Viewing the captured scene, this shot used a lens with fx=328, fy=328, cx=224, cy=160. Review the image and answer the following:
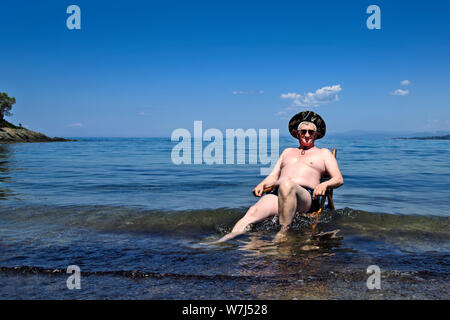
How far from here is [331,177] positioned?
5613 millimetres

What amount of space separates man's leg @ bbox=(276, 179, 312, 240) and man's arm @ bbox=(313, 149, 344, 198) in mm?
234

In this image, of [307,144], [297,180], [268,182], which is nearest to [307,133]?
[307,144]

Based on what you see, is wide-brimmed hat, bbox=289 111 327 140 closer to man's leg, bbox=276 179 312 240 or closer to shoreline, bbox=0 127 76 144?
man's leg, bbox=276 179 312 240

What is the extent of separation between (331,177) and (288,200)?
1019mm

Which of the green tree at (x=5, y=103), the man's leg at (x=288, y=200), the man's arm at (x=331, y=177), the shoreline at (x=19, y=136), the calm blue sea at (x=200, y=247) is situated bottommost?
the calm blue sea at (x=200, y=247)

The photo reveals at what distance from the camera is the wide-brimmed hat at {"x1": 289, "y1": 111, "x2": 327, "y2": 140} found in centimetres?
604

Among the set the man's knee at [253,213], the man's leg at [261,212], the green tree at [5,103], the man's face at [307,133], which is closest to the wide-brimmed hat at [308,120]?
the man's face at [307,133]

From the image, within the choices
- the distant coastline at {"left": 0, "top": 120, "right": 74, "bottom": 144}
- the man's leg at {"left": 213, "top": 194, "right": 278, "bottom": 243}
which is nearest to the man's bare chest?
the man's leg at {"left": 213, "top": 194, "right": 278, "bottom": 243}

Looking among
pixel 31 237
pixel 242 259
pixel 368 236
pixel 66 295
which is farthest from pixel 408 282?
pixel 31 237

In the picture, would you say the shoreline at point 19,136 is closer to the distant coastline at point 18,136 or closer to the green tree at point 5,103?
the distant coastline at point 18,136

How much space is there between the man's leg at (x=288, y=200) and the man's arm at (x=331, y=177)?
0.77 feet

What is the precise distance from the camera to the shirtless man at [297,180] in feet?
17.0

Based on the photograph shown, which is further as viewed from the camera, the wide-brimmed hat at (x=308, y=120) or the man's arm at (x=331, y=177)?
the wide-brimmed hat at (x=308, y=120)

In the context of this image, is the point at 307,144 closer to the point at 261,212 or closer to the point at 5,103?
the point at 261,212
